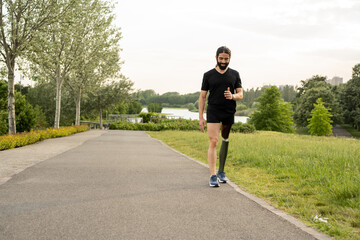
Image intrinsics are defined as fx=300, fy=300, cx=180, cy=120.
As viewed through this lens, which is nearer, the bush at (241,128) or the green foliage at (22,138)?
the green foliage at (22,138)

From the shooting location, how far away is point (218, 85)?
4.89 meters

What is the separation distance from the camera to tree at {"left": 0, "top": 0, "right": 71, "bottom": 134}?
14039 millimetres

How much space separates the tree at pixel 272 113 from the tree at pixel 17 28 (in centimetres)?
4221

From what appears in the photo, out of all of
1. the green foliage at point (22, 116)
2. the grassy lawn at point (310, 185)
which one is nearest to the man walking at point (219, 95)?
the grassy lawn at point (310, 185)

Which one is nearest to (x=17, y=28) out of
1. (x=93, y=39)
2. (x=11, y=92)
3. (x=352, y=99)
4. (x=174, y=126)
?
(x=11, y=92)

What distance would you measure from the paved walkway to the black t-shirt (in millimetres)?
1378

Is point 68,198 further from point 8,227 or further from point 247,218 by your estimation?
point 247,218

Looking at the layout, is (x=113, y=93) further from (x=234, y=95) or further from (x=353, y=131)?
Result: (x=353, y=131)

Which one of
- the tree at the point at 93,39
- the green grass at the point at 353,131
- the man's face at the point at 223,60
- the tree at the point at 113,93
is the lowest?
the green grass at the point at 353,131

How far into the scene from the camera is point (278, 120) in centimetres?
5131

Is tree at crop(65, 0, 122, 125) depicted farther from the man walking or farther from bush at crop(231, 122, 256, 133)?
the man walking

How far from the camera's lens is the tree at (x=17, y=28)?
46.1 feet

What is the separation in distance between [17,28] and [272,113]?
1762 inches

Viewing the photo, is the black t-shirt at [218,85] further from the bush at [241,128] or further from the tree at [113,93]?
the tree at [113,93]
